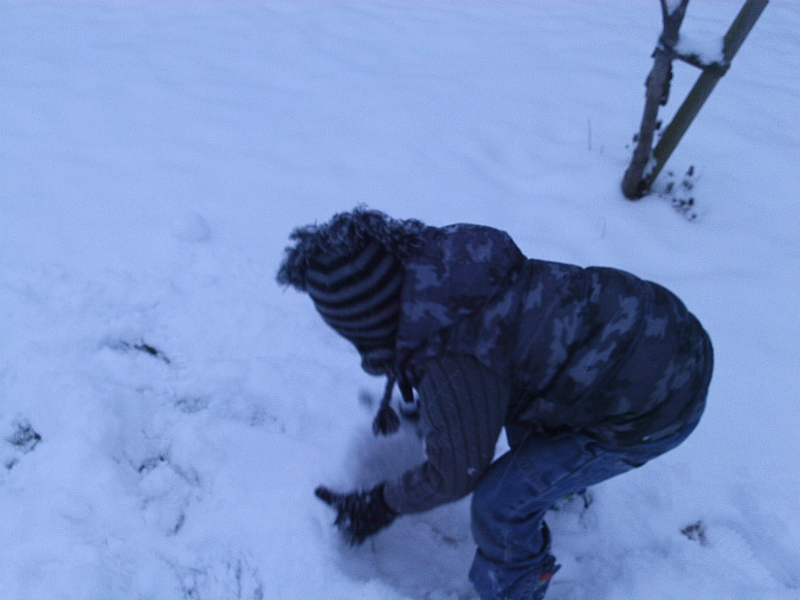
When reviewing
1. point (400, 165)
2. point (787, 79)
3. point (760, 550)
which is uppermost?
point (787, 79)

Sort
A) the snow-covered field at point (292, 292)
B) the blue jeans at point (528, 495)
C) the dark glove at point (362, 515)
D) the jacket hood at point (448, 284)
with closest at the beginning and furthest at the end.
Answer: the jacket hood at point (448, 284)
the blue jeans at point (528, 495)
the dark glove at point (362, 515)
the snow-covered field at point (292, 292)

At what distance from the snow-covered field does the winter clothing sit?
0.69 metres

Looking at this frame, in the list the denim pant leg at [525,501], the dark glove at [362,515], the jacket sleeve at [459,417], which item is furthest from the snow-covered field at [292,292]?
the jacket sleeve at [459,417]

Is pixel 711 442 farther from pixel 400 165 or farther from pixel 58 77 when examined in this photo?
pixel 58 77

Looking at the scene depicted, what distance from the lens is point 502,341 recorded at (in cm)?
112

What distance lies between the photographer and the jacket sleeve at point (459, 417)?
1.12 m

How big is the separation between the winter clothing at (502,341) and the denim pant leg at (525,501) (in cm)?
7

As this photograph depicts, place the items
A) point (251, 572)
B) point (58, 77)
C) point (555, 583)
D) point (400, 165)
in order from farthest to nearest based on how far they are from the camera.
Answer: point (58, 77), point (400, 165), point (555, 583), point (251, 572)

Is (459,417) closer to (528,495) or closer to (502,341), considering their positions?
(502,341)

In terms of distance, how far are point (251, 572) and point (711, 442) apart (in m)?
1.64

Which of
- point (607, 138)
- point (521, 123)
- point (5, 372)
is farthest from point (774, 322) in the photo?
point (5, 372)

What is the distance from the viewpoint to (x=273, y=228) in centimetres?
276

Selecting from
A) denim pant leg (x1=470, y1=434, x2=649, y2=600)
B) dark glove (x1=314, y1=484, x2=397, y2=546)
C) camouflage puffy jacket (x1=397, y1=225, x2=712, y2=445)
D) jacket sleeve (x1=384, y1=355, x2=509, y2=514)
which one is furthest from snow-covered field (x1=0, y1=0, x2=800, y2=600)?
camouflage puffy jacket (x1=397, y1=225, x2=712, y2=445)

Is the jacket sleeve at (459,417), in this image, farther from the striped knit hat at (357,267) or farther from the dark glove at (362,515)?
the dark glove at (362,515)
